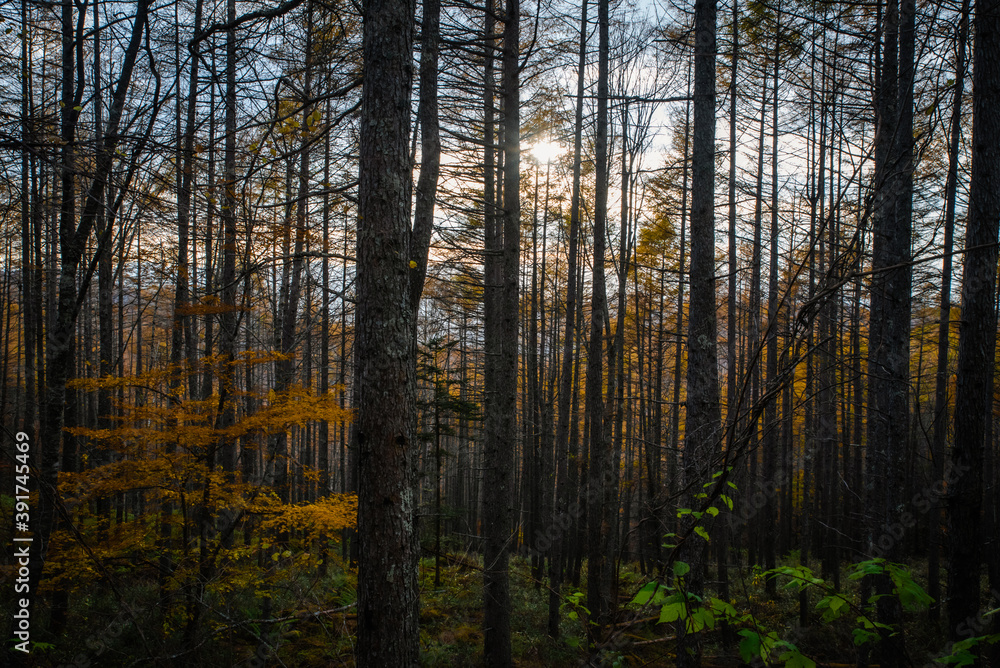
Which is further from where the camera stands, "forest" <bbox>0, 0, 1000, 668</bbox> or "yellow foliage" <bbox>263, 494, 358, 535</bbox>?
"yellow foliage" <bbox>263, 494, 358, 535</bbox>

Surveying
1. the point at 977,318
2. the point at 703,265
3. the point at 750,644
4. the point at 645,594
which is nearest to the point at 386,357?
the point at 645,594

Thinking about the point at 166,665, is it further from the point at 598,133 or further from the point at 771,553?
the point at 771,553

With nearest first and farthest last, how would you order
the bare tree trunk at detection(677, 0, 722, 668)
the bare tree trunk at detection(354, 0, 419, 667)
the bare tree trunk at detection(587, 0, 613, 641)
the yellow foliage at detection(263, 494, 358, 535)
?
the bare tree trunk at detection(354, 0, 419, 667), the bare tree trunk at detection(677, 0, 722, 668), the yellow foliage at detection(263, 494, 358, 535), the bare tree trunk at detection(587, 0, 613, 641)

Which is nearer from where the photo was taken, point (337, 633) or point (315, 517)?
point (315, 517)

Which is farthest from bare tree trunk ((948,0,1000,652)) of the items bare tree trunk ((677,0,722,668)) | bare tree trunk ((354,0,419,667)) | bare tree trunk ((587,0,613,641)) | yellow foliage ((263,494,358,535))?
yellow foliage ((263,494,358,535))

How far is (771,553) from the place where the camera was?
1097 centimetres

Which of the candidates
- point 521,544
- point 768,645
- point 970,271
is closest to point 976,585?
point 970,271

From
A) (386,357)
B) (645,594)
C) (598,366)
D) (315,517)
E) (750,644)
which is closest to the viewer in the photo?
(750,644)

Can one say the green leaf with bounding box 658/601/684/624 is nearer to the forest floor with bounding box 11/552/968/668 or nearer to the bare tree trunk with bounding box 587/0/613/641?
the forest floor with bounding box 11/552/968/668

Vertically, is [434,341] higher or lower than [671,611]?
higher

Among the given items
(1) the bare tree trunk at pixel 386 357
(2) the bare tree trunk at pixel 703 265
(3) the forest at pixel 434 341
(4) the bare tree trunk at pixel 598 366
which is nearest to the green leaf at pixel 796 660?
(3) the forest at pixel 434 341

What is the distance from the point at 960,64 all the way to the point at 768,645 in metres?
2.50

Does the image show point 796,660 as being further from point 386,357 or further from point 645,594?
point 386,357

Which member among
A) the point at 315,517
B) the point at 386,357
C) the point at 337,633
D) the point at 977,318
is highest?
the point at 977,318
